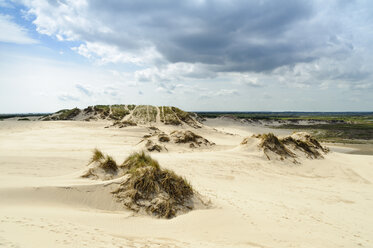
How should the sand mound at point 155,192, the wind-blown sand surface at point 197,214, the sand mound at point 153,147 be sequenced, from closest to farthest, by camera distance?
the wind-blown sand surface at point 197,214
the sand mound at point 155,192
the sand mound at point 153,147

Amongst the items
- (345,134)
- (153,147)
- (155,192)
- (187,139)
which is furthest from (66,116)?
(345,134)

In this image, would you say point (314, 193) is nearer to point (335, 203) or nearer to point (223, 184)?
point (335, 203)

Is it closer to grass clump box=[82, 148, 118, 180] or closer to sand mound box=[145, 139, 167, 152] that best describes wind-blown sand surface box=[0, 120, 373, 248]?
grass clump box=[82, 148, 118, 180]

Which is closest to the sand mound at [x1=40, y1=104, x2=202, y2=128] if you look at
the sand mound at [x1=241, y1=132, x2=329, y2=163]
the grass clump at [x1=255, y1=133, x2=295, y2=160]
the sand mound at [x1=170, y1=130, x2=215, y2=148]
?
the sand mound at [x1=170, y1=130, x2=215, y2=148]

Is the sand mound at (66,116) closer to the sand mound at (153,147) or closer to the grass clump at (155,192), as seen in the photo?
the sand mound at (153,147)

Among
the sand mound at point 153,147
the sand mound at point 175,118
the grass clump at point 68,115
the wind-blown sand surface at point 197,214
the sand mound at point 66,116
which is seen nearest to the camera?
the wind-blown sand surface at point 197,214

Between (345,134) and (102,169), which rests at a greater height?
(102,169)

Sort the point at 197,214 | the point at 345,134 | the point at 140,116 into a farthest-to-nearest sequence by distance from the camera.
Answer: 1. the point at 345,134
2. the point at 140,116
3. the point at 197,214

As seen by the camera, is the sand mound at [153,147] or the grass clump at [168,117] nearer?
the sand mound at [153,147]

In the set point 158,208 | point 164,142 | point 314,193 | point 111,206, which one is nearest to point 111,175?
→ point 111,206

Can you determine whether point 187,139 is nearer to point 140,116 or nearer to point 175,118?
point 175,118

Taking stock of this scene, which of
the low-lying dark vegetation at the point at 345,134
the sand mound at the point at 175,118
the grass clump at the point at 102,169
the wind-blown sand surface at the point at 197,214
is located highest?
the sand mound at the point at 175,118

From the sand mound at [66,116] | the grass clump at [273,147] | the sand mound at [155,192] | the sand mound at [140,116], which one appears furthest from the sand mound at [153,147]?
the sand mound at [66,116]

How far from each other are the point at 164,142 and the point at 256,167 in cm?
844
